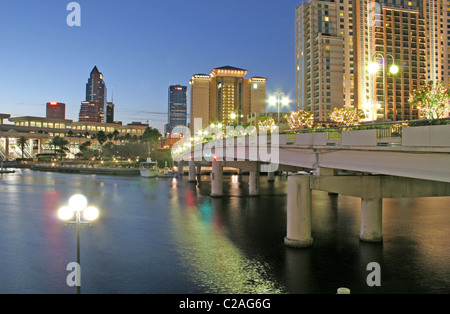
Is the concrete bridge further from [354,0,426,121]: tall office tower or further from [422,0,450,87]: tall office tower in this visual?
[422,0,450,87]: tall office tower

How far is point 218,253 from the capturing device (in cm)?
2745

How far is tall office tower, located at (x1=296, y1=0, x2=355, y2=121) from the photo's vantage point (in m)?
148

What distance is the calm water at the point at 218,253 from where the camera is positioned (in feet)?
68.7

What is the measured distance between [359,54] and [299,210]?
142905mm

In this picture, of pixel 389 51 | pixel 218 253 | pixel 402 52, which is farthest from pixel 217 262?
pixel 402 52

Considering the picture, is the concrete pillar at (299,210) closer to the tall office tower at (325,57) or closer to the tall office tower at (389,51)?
the tall office tower at (325,57)

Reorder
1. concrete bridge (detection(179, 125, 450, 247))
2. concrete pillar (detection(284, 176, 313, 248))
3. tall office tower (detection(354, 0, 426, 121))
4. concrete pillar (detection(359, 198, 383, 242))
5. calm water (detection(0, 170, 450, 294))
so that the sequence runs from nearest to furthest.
A: concrete bridge (detection(179, 125, 450, 247)) → calm water (detection(0, 170, 450, 294)) → concrete pillar (detection(284, 176, 313, 248)) → concrete pillar (detection(359, 198, 383, 242)) → tall office tower (detection(354, 0, 426, 121))

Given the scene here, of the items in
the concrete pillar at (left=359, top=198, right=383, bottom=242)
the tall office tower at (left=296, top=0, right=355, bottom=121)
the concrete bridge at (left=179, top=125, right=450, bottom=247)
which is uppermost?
the tall office tower at (left=296, top=0, right=355, bottom=121)

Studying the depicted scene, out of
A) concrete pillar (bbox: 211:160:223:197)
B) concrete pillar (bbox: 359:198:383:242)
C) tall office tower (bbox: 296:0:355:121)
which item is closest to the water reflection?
concrete pillar (bbox: 359:198:383:242)

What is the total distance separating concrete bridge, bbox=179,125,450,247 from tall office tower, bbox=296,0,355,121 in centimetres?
11756

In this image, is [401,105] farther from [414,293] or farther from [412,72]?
[414,293]

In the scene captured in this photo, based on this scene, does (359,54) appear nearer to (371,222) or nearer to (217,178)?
(217,178)
